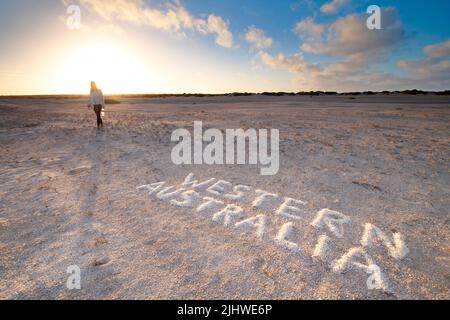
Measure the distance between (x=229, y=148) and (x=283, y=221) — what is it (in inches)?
180

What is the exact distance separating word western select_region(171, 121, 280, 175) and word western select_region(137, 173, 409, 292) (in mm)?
1480

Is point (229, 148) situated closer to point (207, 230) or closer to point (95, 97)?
point (207, 230)

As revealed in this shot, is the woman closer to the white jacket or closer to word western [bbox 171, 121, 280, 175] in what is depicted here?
the white jacket

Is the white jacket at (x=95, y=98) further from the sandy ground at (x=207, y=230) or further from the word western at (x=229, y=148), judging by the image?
the sandy ground at (x=207, y=230)

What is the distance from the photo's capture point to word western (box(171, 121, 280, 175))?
22.6 ft

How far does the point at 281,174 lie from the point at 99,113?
29.2 feet

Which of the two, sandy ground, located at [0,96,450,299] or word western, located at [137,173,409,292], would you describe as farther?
word western, located at [137,173,409,292]

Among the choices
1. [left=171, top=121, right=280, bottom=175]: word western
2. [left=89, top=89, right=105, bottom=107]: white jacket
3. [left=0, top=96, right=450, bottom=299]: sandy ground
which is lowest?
[left=0, top=96, right=450, bottom=299]: sandy ground

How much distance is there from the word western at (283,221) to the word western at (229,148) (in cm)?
148

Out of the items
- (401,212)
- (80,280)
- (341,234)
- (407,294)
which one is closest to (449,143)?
(401,212)

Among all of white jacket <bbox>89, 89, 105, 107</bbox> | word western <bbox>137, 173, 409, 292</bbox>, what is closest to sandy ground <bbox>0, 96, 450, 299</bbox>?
word western <bbox>137, 173, 409, 292</bbox>

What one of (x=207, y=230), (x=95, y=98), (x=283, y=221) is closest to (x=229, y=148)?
(x=283, y=221)
